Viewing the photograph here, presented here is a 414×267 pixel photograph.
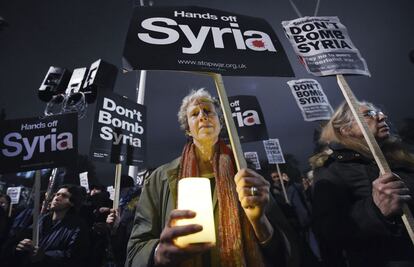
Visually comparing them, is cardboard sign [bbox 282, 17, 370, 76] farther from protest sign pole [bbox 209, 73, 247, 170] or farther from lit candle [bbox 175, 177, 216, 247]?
lit candle [bbox 175, 177, 216, 247]

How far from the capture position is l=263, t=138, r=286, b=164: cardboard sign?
884cm

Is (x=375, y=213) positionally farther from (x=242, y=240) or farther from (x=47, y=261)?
(x=47, y=261)

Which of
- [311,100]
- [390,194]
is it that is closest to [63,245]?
[390,194]

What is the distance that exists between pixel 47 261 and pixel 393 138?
4.46 meters

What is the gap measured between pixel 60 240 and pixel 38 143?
151 centimetres

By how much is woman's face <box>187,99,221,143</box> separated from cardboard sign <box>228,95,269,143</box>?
381 cm

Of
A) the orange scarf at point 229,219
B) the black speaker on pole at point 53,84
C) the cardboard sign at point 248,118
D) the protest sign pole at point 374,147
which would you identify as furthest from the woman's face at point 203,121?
the black speaker on pole at point 53,84

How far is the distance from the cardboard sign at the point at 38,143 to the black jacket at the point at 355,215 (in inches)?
142

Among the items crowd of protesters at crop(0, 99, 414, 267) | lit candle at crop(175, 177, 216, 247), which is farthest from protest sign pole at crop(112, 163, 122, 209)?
lit candle at crop(175, 177, 216, 247)

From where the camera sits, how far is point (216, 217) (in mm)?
2141

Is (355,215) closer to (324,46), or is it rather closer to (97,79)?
(324,46)

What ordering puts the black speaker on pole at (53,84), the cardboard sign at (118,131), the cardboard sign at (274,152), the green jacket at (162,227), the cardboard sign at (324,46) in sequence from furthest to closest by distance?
the cardboard sign at (274,152), the black speaker on pole at (53,84), the cardboard sign at (118,131), the cardboard sign at (324,46), the green jacket at (162,227)

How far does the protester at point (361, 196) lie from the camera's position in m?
1.96

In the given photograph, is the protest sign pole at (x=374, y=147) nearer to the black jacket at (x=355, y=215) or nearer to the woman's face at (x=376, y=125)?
the black jacket at (x=355, y=215)
